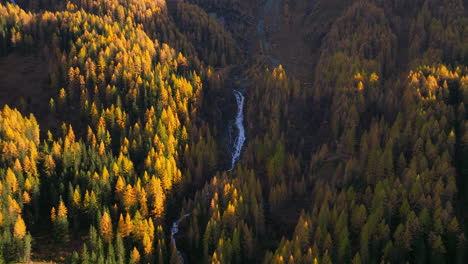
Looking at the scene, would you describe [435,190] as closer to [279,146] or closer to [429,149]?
[429,149]

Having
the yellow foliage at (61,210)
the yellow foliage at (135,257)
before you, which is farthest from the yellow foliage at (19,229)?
the yellow foliage at (135,257)

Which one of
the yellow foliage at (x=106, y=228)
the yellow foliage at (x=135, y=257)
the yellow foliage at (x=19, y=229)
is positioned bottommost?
the yellow foliage at (x=135, y=257)

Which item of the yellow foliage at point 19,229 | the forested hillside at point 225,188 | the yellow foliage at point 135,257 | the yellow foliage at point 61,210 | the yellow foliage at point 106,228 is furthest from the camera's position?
the yellow foliage at point 106,228

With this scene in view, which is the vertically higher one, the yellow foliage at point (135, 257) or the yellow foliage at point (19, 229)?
the yellow foliage at point (19, 229)

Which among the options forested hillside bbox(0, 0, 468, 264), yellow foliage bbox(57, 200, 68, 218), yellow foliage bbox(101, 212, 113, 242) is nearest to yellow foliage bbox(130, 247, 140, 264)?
forested hillside bbox(0, 0, 468, 264)

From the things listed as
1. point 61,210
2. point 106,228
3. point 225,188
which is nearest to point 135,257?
point 106,228

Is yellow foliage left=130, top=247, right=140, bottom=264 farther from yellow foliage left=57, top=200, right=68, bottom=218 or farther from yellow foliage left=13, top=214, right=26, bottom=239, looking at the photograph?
yellow foliage left=13, top=214, right=26, bottom=239

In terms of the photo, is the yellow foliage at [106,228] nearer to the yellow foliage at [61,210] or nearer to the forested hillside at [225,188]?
the forested hillside at [225,188]

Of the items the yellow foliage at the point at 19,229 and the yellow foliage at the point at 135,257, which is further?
the yellow foliage at the point at 135,257

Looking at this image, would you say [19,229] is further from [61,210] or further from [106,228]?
[106,228]

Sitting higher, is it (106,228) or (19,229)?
(19,229)

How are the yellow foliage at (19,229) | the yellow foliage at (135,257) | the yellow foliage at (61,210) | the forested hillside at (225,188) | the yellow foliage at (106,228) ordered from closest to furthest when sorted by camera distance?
the yellow foliage at (19,229), the forested hillside at (225,188), the yellow foliage at (135,257), the yellow foliage at (61,210), the yellow foliage at (106,228)
